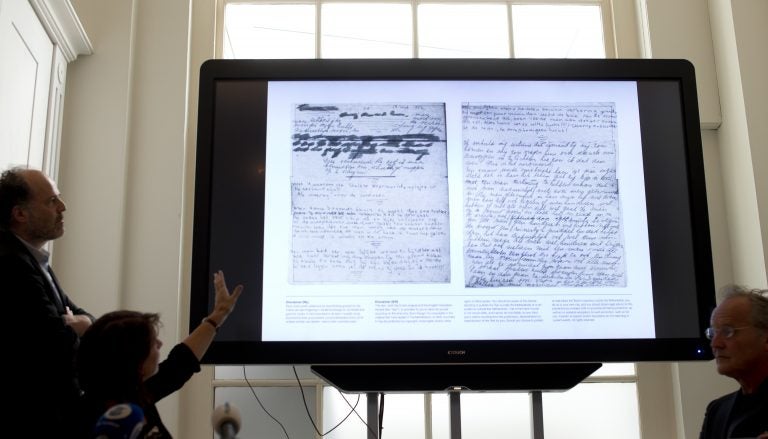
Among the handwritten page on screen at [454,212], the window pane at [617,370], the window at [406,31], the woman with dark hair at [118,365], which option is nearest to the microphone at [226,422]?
the woman with dark hair at [118,365]

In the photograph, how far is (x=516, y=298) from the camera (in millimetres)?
2668

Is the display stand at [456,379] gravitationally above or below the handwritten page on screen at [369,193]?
below

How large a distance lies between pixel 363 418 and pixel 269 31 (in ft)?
5.47

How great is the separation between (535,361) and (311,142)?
1044 millimetres

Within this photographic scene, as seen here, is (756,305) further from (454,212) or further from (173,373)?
(173,373)

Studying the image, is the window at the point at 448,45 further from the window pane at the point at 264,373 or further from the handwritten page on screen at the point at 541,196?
the handwritten page on screen at the point at 541,196

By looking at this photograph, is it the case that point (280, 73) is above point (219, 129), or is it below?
above

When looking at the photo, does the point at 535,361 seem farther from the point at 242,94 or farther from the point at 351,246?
the point at 242,94

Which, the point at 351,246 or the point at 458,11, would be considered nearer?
the point at 351,246

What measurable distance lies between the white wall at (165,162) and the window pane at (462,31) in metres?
0.64

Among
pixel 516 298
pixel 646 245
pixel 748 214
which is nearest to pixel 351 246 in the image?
pixel 516 298

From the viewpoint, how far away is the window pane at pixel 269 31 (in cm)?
345

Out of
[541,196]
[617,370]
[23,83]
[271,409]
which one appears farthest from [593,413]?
[23,83]

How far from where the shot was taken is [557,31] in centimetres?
353
